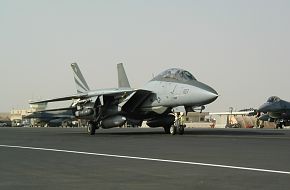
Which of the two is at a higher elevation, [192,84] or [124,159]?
[192,84]

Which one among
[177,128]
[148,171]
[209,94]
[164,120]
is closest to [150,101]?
[164,120]

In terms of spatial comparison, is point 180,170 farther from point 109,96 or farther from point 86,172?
point 109,96

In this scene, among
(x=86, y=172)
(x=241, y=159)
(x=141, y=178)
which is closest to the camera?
(x=141, y=178)

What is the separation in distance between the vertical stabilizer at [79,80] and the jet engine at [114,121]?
8176 mm

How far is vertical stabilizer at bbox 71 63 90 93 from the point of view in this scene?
32.5 metres

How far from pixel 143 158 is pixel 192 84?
12.2 m

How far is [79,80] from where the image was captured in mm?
32844

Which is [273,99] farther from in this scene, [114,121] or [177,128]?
[114,121]

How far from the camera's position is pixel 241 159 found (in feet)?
32.0

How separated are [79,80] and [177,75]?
1177cm

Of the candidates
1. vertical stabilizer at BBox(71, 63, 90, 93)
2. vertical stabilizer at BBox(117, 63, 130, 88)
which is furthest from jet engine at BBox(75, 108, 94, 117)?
vertical stabilizer at BBox(71, 63, 90, 93)

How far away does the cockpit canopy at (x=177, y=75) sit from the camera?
2272 centimetres

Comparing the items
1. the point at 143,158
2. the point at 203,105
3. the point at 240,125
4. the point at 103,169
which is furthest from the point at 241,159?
the point at 240,125

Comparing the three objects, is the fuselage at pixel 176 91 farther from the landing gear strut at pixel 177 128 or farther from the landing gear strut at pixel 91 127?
the landing gear strut at pixel 91 127
